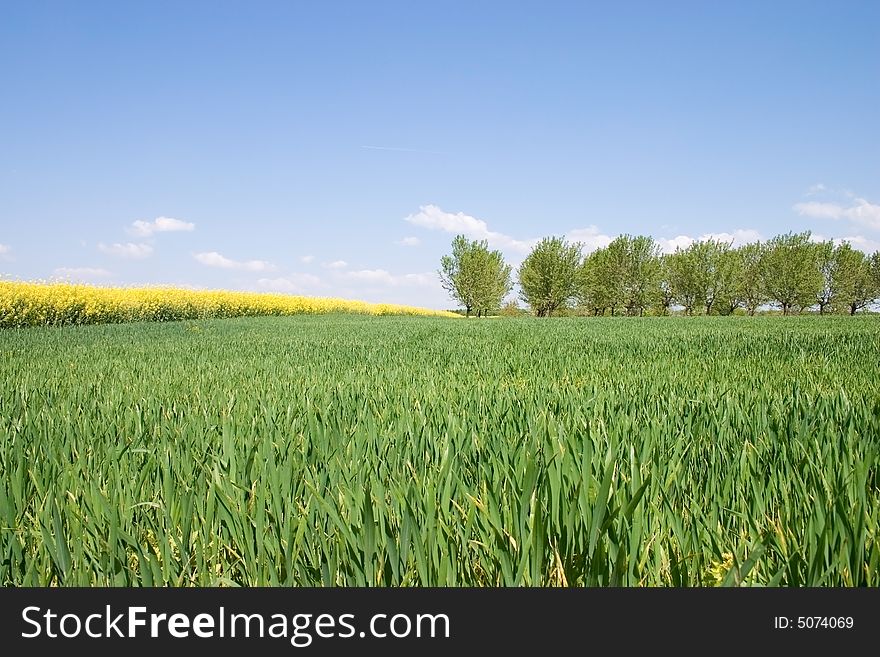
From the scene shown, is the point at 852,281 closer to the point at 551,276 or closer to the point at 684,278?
the point at 684,278

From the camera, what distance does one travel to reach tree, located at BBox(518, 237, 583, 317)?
5559 centimetres

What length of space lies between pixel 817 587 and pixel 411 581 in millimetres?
864

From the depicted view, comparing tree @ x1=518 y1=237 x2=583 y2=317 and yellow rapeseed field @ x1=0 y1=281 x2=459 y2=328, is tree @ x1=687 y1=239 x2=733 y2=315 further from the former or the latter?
yellow rapeseed field @ x1=0 y1=281 x2=459 y2=328

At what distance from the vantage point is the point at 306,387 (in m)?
3.69

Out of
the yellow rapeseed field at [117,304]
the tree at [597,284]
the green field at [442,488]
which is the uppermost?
the tree at [597,284]

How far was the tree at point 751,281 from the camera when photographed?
54906 millimetres

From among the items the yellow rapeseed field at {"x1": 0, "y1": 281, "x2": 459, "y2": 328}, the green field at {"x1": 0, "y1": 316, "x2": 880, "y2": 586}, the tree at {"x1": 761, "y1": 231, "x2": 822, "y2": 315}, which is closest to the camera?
the green field at {"x1": 0, "y1": 316, "x2": 880, "y2": 586}

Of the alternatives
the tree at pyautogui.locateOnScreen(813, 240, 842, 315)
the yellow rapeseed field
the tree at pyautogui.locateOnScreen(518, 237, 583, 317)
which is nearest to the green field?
the yellow rapeseed field

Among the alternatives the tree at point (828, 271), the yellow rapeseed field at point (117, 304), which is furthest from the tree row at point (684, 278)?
the yellow rapeseed field at point (117, 304)

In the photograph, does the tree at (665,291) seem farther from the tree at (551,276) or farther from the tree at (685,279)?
the tree at (551,276)

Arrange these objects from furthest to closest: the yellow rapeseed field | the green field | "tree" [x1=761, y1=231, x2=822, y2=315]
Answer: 1. "tree" [x1=761, y1=231, x2=822, y2=315]
2. the yellow rapeseed field
3. the green field

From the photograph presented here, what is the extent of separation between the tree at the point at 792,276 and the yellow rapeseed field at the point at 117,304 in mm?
48585

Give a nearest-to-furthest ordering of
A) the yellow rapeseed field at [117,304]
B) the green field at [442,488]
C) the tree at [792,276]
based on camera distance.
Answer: the green field at [442,488] < the yellow rapeseed field at [117,304] < the tree at [792,276]

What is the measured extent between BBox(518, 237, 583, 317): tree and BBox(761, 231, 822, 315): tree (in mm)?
18910
